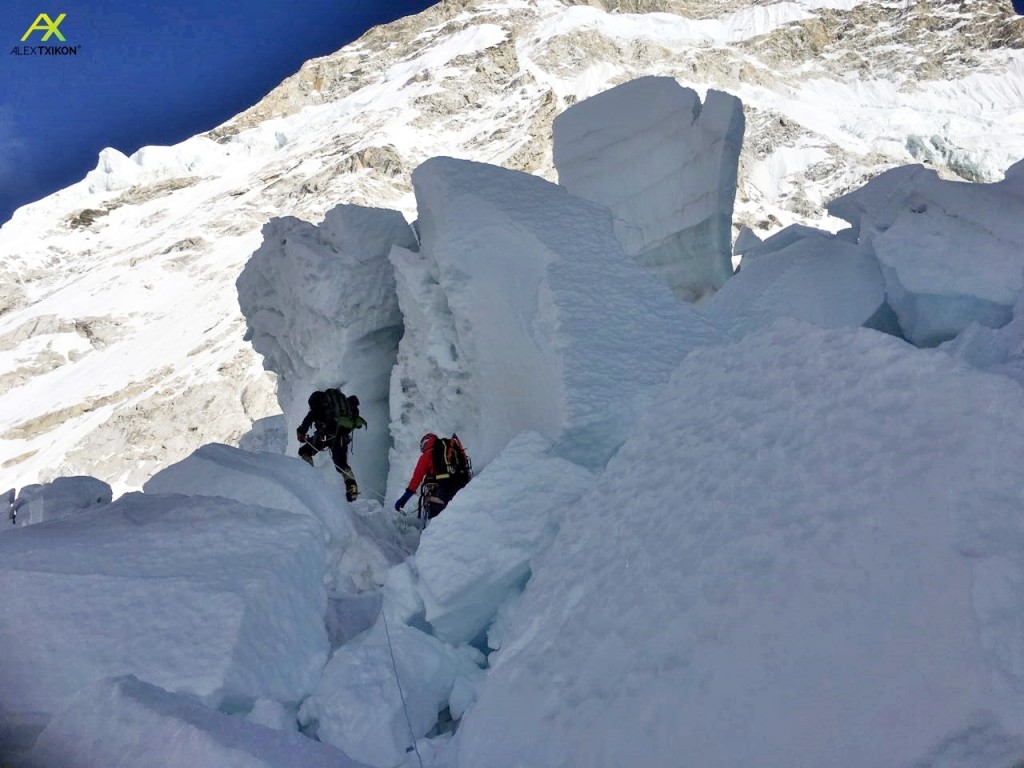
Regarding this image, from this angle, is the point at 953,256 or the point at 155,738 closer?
the point at 155,738

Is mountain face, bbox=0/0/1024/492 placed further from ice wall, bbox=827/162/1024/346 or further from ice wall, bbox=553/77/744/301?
ice wall, bbox=827/162/1024/346

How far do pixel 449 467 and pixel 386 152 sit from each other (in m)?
51.3

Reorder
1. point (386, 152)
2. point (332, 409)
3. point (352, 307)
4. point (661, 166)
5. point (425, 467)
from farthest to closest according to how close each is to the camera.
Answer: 1. point (386, 152)
2. point (661, 166)
3. point (352, 307)
4. point (332, 409)
5. point (425, 467)

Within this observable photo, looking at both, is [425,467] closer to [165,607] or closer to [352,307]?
[165,607]

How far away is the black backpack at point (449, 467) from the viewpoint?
15.3 ft

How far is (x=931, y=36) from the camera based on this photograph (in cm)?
7488

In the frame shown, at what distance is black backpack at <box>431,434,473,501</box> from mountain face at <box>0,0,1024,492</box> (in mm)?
21666

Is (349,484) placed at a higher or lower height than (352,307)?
lower

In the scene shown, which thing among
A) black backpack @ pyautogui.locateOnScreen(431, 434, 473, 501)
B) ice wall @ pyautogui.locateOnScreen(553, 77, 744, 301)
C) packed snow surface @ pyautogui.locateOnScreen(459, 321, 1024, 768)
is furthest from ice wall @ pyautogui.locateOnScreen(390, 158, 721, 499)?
ice wall @ pyautogui.locateOnScreen(553, 77, 744, 301)

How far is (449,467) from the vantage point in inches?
185

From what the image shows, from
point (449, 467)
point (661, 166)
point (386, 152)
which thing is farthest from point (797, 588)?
point (386, 152)

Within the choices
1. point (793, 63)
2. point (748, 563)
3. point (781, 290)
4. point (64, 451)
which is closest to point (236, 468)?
point (748, 563)

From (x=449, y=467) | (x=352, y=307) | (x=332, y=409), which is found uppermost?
(x=352, y=307)

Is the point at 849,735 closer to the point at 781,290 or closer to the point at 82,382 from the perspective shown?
the point at 781,290
